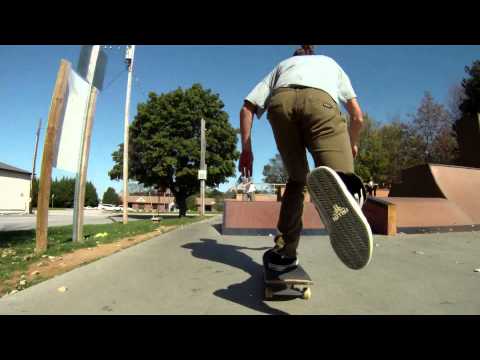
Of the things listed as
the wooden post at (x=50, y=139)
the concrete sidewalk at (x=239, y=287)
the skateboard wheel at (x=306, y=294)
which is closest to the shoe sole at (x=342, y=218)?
the concrete sidewalk at (x=239, y=287)

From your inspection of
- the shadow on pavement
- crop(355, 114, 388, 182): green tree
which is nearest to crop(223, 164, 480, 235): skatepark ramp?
the shadow on pavement

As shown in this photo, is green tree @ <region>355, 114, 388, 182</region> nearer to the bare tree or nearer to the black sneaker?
the bare tree

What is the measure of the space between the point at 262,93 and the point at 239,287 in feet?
4.98

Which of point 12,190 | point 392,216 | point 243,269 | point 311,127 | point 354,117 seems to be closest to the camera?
point 311,127

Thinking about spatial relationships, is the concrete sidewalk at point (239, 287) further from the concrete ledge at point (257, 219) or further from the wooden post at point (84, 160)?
the concrete ledge at point (257, 219)

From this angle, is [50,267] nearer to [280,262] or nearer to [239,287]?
[239,287]

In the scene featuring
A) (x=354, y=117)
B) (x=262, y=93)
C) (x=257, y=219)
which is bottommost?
(x=257, y=219)

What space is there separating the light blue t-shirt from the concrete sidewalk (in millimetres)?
1374


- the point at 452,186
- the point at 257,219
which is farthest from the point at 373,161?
the point at 257,219

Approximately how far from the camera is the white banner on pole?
509 cm

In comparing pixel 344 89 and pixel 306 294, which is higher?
pixel 344 89

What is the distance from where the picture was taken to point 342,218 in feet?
5.38
